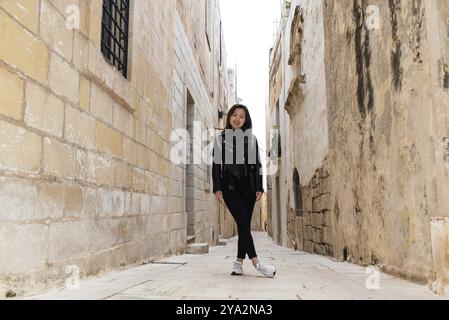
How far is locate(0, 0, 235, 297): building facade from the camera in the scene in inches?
89.8

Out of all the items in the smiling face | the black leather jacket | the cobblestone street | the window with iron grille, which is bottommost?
the cobblestone street

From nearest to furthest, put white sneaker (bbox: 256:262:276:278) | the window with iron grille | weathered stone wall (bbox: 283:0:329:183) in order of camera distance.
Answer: white sneaker (bbox: 256:262:276:278), the window with iron grille, weathered stone wall (bbox: 283:0:329:183)

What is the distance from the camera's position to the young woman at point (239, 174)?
3590 millimetres

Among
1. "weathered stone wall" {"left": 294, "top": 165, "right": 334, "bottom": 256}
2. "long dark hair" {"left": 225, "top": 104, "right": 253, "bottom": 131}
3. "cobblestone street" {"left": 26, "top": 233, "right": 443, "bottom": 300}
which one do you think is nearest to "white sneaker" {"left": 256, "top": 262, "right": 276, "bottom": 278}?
"cobblestone street" {"left": 26, "top": 233, "right": 443, "bottom": 300}

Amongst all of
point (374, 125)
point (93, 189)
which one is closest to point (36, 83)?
point (93, 189)

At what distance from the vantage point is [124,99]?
407cm

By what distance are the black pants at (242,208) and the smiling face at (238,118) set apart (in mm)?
492

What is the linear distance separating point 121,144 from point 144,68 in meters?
1.31

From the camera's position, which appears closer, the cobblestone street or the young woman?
the cobblestone street

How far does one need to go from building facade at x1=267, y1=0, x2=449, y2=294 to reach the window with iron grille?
262 centimetres

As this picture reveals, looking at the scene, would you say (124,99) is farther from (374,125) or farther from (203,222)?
(203,222)

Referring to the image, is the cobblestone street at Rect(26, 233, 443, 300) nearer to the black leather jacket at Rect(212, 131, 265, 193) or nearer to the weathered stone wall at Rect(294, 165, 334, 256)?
the black leather jacket at Rect(212, 131, 265, 193)

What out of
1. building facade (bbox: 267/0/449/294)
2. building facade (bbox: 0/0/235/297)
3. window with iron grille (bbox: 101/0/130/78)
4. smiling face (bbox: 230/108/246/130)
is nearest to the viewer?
building facade (bbox: 0/0/235/297)

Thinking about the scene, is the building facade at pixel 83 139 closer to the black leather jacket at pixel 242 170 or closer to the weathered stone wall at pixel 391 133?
the black leather jacket at pixel 242 170
